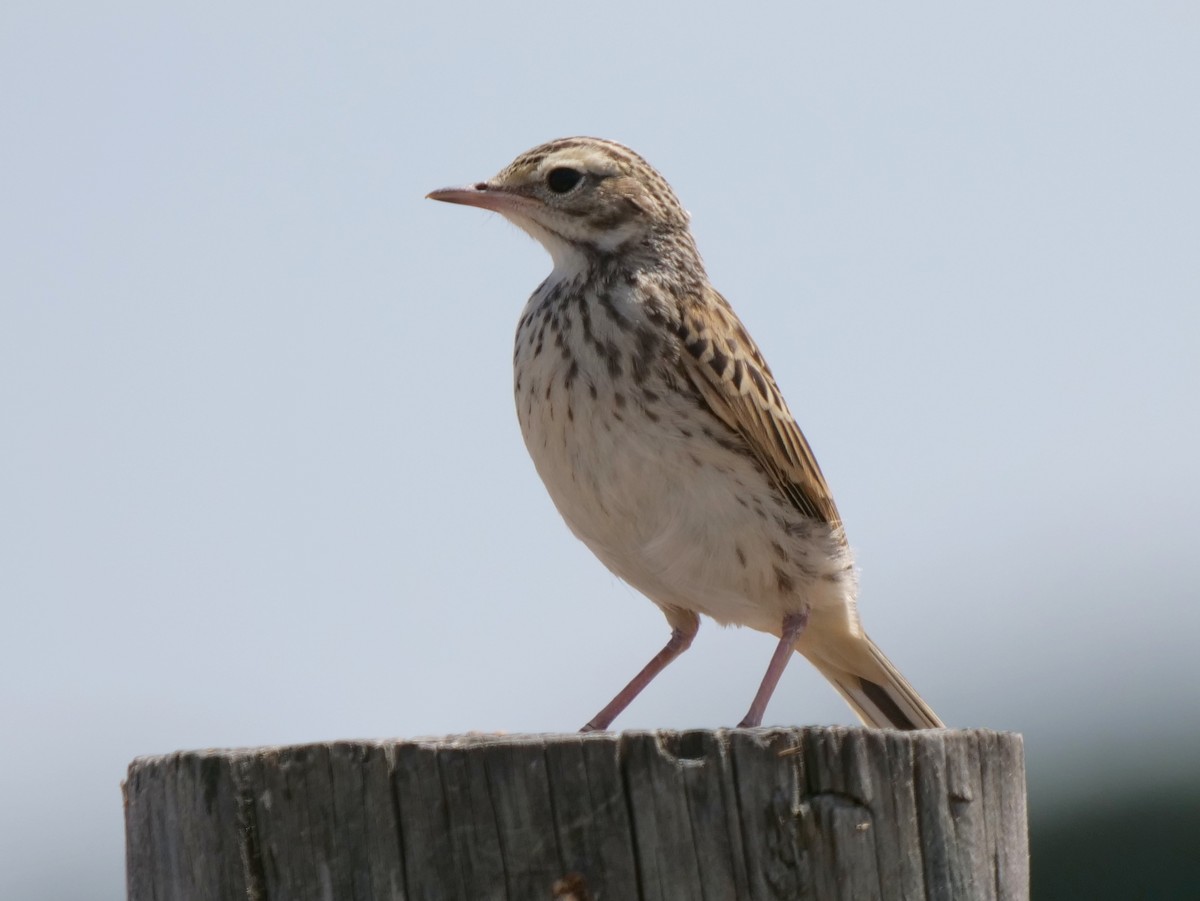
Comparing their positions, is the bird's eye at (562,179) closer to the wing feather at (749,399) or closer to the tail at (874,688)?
the wing feather at (749,399)

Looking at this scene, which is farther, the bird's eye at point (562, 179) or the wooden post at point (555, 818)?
the bird's eye at point (562, 179)

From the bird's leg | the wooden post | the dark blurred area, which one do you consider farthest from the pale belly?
the dark blurred area

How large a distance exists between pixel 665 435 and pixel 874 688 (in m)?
1.84

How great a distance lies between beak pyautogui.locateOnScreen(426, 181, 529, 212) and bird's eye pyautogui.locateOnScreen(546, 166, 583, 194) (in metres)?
0.14

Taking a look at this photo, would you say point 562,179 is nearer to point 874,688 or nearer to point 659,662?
point 659,662

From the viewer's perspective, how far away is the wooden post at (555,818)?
3.30m

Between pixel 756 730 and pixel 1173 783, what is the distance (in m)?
8.23

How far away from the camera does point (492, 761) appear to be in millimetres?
3295

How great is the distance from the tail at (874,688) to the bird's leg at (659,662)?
0.61 metres

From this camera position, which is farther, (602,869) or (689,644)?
(689,644)

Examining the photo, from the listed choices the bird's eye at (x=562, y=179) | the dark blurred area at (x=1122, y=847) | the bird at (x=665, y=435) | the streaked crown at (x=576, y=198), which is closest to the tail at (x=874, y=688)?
the bird at (x=665, y=435)

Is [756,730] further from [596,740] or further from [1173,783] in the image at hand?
[1173,783]

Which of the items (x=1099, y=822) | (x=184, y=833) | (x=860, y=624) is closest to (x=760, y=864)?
(x=184, y=833)

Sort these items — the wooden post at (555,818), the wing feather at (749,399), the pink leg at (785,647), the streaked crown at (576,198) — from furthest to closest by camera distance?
the streaked crown at (576,198) < the pink leg at (785,647) < the wing feather at (749,399) < the wooden post at (555,818)
